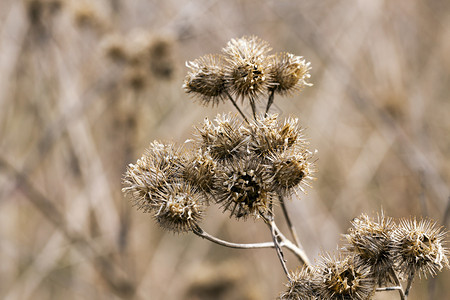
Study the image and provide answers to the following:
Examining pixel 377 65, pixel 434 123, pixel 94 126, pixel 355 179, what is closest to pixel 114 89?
pixel 94 126

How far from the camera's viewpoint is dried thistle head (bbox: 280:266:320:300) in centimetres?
178

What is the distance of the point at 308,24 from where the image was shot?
484 cm

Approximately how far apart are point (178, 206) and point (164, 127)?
3.51 m

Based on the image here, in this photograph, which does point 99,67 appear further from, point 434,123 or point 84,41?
point 434,123

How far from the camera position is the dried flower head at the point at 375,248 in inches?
71.6

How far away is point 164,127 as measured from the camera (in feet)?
17.5

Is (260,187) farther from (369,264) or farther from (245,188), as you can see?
(369,264)

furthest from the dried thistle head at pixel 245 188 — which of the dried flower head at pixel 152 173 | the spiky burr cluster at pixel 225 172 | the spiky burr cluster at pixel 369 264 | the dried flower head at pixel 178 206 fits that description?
the spiky burr cluster at pixel 369 264

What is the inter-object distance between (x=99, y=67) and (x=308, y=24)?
2.59 m

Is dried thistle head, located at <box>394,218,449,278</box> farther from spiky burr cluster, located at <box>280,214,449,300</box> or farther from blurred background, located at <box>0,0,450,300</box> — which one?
blurred background, located at <box>0,0,450,300</box>

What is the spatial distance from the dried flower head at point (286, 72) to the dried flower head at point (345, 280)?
87cm

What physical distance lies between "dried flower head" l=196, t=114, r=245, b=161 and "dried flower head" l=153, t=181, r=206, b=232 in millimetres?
197

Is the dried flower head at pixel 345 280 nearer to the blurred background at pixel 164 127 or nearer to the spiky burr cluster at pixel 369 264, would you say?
the spiky burr cluster at pixel 369 264

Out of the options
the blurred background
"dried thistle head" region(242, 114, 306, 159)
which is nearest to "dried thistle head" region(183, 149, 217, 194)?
"dried thistle head" region(242, 114, 306, 159)
